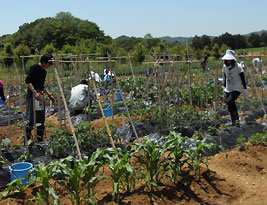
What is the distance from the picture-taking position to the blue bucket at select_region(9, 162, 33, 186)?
3.40 meters

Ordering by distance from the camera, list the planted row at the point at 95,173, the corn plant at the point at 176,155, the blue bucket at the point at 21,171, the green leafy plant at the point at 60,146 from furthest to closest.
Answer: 1. the green leafy plant at the point at 60,146
2. the blue bucket at the point at 21,171
3. the corn plant at the point at 176,155
4. the planted row at the point at 95,173

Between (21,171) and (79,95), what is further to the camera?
(79,95)

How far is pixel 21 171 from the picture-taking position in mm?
3400

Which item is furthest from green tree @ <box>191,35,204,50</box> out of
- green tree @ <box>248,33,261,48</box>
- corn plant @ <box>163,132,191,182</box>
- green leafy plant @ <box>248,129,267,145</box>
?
corn plant @ <box>163,132,191,182</box>

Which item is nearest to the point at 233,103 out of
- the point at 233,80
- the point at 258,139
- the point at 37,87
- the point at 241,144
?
the point at 233,80

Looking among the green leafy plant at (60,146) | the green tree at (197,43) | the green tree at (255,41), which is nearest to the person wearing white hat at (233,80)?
the green leafy plant at (60,146)

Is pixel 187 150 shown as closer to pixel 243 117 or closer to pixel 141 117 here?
pixel 141 117

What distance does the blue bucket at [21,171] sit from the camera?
11.2ft

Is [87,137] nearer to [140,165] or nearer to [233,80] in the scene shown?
[140,165]

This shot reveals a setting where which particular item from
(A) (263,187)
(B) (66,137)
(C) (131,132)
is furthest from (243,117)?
(B) (66,137)

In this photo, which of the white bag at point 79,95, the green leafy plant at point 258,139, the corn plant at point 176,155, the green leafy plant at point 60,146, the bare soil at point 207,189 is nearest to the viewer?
the bare soil at point 207,189

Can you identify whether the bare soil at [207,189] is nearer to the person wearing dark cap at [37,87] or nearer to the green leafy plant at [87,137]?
the green leafy plant at [87,137]

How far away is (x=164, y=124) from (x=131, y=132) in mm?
691

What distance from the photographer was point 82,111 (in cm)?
716
